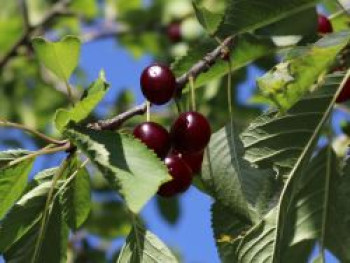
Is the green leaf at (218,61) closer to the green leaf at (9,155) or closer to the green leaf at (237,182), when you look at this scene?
the green leaf at (237,182)

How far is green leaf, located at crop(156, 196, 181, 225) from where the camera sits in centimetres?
480

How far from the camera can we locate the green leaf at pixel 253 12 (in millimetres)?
1901

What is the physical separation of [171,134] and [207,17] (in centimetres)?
27

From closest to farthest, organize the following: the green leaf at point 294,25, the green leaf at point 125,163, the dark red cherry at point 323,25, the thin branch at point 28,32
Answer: the green leaf at point 125,163, the green leaf at point 294,25, the dark red cherry at point 323,25, the thin branch at point 28,32

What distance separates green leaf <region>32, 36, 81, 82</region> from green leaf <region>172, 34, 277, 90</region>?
24 centimetres

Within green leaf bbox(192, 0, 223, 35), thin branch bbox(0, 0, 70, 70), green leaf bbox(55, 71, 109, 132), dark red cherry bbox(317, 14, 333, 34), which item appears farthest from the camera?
thin branch bbox(0, 0, 70, 70)

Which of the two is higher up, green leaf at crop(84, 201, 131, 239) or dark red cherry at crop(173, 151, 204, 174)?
dark red cherry at crop(173, 151, 204, 174)

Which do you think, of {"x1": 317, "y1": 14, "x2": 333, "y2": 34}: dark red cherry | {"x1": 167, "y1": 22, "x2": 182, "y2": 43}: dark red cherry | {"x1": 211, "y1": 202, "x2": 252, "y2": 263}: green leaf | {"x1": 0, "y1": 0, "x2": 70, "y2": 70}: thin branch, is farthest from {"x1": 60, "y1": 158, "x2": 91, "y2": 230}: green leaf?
{"x1": 167, "y1": 22, "x2": 182, "y2": 43}: dark red cherry

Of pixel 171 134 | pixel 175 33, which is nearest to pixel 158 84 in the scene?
pixel 171 134

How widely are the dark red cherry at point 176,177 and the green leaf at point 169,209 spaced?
2.87 metres

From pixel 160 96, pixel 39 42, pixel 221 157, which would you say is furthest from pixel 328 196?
pixel 39 42

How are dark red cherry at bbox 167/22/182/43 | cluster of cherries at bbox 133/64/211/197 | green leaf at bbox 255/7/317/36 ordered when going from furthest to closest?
dark red cherry at bbox 167/22/182/43, green leaf at bbox 255/7/317/36, cluster of cherries at bbox 133/64/211/197

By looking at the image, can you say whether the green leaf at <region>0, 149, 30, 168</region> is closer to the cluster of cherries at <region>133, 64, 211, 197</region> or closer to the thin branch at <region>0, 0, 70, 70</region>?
the cluster of cherries at <region>133, 64, 211, 197</region>

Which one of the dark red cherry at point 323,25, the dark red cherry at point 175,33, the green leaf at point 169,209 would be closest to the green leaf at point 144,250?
the dark red cherry at point 323,25
